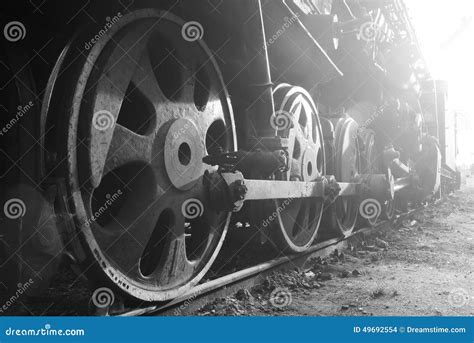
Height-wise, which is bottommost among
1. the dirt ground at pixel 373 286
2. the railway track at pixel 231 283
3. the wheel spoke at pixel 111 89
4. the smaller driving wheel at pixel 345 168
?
the dirt ground at pixel 373 286

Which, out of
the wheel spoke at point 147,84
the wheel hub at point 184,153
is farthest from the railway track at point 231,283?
the wheel spoke at point 147,84

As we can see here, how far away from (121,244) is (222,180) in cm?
61

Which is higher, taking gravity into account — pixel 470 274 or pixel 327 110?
pixel 327 110

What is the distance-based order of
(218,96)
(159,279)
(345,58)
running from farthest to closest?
(345,58), (218,96), (159,279)

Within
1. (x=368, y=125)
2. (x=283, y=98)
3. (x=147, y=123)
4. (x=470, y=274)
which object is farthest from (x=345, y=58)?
(x=147, y=123)

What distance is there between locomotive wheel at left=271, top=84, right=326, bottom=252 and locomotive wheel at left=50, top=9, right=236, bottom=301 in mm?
669

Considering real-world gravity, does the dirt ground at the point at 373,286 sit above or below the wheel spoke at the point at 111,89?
below

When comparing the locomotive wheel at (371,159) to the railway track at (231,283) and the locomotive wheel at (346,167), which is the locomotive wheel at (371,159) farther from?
the railway track at (231,283)

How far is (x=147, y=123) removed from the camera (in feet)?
7.34

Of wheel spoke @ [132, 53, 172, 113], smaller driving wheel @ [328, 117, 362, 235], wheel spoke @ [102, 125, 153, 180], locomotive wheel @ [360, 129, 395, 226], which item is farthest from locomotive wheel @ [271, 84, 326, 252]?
locomotive wheel @ [360, 129, 395, 226]

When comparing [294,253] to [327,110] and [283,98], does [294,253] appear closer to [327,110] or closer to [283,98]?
[283,98]

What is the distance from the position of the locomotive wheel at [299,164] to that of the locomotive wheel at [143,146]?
0.67 meters

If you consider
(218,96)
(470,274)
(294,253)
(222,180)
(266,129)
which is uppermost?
(218,96)

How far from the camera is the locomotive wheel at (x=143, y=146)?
1.81 meters
